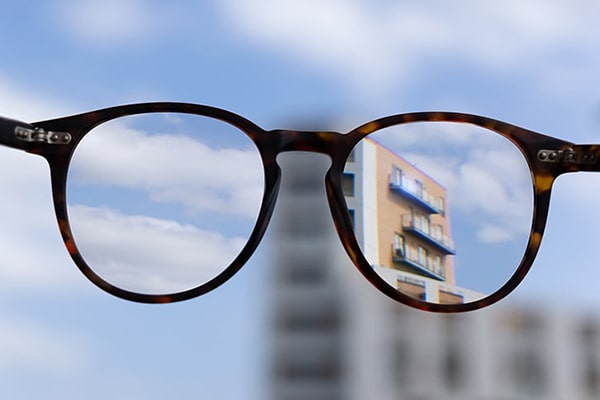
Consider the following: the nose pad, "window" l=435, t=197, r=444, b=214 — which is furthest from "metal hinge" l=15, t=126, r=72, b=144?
the nose pad

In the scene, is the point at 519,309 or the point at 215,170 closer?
the point at 215,170

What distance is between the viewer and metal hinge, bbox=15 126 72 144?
21.8 inches

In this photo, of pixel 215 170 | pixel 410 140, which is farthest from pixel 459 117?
pixel 215 170

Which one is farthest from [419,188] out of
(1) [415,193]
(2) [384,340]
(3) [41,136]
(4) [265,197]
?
(2) [384,340]

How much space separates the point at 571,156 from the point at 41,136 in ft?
1.06

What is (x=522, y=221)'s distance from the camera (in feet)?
2.01

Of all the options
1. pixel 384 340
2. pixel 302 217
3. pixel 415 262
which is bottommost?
pixel 415 262

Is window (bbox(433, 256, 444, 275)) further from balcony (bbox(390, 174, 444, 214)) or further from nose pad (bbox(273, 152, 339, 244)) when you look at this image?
nose pad (bbox(273, 152, 339, 244))

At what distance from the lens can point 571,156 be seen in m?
0.58

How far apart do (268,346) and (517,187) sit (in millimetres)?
21048

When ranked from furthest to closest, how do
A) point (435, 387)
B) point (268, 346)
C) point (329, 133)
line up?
1. point (268, 346)
2. point (435, 387)
3. point (329, 133)

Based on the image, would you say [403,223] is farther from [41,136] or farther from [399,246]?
[41,136]

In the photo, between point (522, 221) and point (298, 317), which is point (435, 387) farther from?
point (522, 221)

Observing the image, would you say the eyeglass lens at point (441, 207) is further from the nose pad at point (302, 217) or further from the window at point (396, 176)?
the nose pad at point (302, 217)
